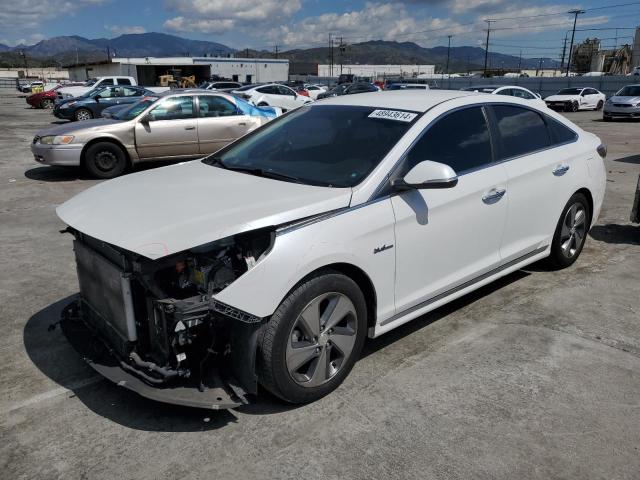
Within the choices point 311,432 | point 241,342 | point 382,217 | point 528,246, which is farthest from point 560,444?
point 528,246

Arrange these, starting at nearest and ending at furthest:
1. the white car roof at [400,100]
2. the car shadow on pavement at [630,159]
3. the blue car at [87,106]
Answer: the white car roof at [400,100] < the car shadow on pavement at [630,159] < the blue car at [87,106]

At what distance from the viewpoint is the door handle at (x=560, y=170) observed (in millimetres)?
4574

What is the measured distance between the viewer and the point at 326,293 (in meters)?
2.98

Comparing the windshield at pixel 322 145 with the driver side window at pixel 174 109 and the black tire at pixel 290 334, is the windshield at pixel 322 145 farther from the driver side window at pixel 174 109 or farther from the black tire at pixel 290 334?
the driver side window at pixel 174 109

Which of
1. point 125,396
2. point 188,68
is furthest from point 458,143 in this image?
point 188,68

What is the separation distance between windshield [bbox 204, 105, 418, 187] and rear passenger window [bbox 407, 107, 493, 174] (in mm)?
172

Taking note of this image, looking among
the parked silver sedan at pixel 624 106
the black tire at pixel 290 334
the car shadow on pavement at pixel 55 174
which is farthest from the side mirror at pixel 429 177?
the parked silver sedan at pixel 624 106

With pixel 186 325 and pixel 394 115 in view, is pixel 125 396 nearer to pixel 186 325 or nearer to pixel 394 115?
pixel 186 325

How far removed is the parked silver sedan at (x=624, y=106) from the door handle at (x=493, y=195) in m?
23.6

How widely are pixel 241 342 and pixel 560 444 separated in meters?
1.73

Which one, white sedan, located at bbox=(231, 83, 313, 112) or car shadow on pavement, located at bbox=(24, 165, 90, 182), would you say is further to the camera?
white sedan, located at bbox=(231, 83, 313, 112)

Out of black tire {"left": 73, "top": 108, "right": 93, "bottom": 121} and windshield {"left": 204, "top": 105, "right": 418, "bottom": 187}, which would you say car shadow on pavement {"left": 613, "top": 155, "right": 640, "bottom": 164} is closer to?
windshield {"left": 204, "top": 105, "right": 418, "bottom": 187}

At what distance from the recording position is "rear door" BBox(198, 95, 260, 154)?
1074cm

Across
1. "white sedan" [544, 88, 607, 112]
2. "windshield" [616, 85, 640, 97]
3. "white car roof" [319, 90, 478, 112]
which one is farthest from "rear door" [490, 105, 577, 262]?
"white sedan" [544, 88, 607, 112]
